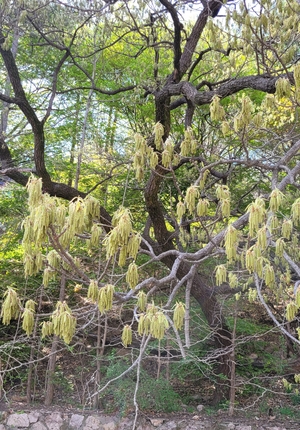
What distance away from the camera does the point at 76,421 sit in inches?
169

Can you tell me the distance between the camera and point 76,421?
429 cm

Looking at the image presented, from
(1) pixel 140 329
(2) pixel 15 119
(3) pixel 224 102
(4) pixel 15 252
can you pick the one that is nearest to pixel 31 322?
(1) pixel 140 329

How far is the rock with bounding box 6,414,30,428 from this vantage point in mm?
4258

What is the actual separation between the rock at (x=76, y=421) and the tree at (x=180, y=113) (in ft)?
5.23

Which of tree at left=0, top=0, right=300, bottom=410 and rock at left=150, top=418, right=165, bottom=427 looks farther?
rock at left=150, top=418, right=165, bottom=427

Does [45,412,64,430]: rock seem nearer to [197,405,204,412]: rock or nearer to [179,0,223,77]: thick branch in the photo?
[197,405,204,412]: rock

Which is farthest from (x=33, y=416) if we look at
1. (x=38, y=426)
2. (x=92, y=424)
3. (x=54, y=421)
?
(x=92, y=424)

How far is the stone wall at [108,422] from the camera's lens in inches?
160

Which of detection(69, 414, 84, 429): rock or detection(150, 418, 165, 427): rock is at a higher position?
detection(150, 418, 165, 427): rock

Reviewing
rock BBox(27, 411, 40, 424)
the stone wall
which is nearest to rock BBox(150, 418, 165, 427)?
the stone wall

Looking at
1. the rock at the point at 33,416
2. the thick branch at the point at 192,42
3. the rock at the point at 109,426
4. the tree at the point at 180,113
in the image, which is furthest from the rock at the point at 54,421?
the thick branch at the point at 192,42

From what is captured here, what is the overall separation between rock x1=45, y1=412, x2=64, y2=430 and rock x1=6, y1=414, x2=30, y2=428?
8.9 inches

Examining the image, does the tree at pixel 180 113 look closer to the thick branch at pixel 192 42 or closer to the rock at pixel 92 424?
the thick branch at pixel 192 42

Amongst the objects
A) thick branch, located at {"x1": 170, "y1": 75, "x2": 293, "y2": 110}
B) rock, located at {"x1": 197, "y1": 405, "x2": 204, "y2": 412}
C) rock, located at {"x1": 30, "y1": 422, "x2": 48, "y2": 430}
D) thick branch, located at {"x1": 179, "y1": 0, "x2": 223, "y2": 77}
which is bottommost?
rock, located at {"x1": 30, "y1": 422, "x2": 48, "y2": 430}
